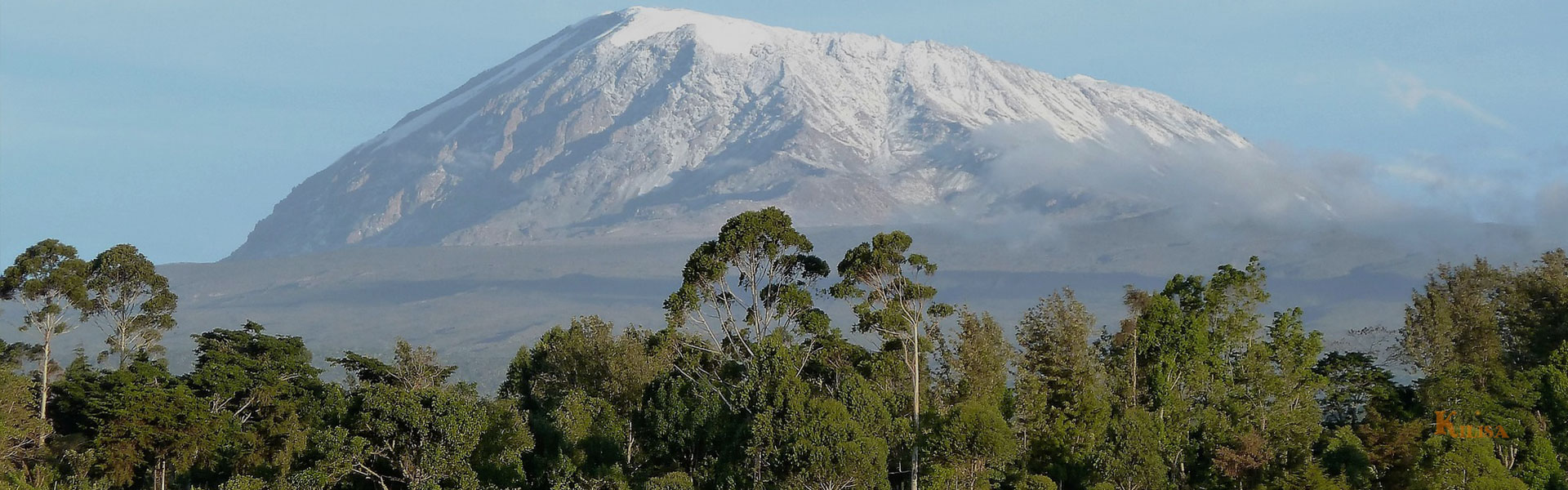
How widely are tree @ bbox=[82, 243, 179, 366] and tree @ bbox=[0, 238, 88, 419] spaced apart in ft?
3.18

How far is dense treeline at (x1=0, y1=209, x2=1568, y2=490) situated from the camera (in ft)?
156

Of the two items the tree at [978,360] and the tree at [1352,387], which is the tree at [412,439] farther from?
the tree at [1352,387]

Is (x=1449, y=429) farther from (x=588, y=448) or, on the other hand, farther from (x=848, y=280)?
(x=588, y=448)

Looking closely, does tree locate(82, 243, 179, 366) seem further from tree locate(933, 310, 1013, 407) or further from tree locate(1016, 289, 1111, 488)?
tree locate(1016, 289, 1111, 488)

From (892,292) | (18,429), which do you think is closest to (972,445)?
(892,292)

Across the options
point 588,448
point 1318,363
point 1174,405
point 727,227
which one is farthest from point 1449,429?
point 588,448

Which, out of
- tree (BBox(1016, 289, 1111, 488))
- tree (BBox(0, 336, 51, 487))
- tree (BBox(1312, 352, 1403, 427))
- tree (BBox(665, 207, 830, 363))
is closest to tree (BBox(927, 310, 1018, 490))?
tree (BBox(1016, 289, 1111, 488))

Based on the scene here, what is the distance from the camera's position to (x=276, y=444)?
6712 centimetres

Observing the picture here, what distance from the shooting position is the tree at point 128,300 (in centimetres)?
7488

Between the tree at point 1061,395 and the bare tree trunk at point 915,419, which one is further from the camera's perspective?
the tree at point 1061,395

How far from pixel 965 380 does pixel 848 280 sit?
280 inches

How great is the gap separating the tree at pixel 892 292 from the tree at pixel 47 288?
3651 centimetres

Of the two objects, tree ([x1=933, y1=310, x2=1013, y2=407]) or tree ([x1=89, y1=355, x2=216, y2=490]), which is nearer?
tree ([x1=933, y1=310, x2=1013, y2=407])

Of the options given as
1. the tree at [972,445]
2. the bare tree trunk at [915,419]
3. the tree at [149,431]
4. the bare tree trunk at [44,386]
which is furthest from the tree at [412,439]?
the bare tree trunk at [44,386]
